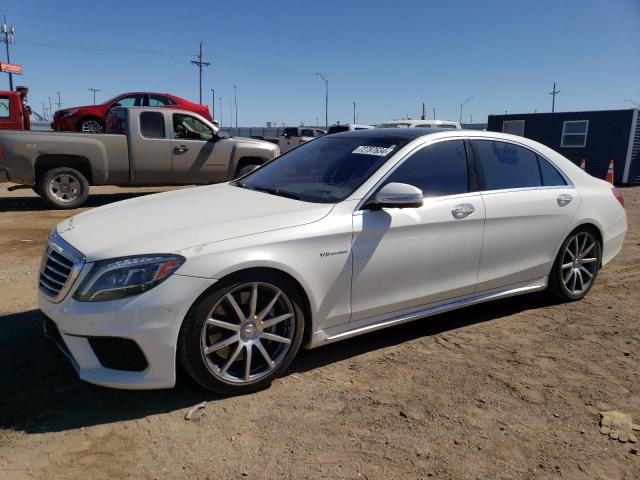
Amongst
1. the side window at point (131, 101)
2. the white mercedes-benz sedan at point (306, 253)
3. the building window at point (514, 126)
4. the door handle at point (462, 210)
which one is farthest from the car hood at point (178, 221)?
the building window at point (514, 126)

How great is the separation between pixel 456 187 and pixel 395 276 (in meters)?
0.91

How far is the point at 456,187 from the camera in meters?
3.97

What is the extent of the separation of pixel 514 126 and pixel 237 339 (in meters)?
20.4

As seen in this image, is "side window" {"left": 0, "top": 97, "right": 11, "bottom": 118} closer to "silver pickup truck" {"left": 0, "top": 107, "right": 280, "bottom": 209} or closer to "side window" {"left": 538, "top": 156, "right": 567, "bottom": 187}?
"silver pickup truck" {"left": 0, "top": 107, "right": 280, "bottom": 209}

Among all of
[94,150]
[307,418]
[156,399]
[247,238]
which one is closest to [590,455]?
[307,418]

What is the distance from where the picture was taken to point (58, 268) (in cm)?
301

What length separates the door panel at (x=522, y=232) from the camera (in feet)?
13.4

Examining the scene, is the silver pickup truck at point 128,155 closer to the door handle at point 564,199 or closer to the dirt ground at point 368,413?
the dirt ground at point 368,413

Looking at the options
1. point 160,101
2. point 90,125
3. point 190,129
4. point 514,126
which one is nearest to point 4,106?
point 90,125

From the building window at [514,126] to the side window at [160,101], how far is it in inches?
498

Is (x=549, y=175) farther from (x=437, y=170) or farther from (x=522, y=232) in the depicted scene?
(x=437, y=170)

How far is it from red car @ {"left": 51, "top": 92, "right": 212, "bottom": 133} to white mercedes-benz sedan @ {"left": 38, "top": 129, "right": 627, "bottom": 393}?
13.6 metres

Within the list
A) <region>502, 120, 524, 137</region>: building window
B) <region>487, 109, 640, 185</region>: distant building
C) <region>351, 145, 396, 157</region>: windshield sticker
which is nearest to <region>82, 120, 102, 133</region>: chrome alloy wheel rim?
<region>351, 145, 396, 157</region>: windshield sticker

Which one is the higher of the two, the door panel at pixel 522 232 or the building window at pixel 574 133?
the building window at pixel 574 133
